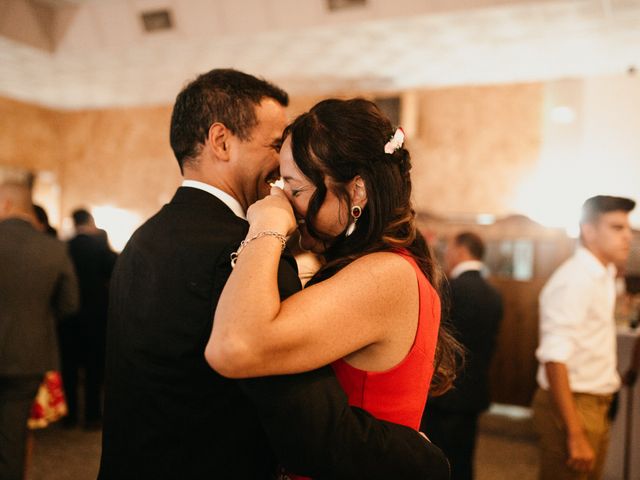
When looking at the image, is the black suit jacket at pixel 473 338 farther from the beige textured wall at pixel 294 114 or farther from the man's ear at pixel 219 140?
the beige textured wall at pixel 294 114

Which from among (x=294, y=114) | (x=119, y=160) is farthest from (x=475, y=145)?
(x=119, y=160)

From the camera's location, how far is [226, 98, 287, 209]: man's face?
4.65ft

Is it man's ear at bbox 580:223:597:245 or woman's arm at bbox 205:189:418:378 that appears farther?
man's ear at bbox 580:223:597:245

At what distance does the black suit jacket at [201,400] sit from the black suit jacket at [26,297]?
96.4 inches

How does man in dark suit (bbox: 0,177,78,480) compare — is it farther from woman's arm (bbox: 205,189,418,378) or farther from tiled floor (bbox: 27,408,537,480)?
woman's arm (bbox: 205,189,418,378)

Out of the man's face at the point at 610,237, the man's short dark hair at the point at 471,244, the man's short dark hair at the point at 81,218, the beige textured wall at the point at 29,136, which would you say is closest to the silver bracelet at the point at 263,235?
the man's face at the point at 610,237

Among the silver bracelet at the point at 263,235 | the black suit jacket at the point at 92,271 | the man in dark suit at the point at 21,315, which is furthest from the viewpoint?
the black suit jacket at the point at 92,271

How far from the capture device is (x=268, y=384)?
40.9 inches

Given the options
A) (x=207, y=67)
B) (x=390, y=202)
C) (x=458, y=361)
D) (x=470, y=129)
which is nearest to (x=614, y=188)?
(x=470, y=129)

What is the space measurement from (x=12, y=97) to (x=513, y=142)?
7509mm

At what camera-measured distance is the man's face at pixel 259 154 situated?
4.65ft

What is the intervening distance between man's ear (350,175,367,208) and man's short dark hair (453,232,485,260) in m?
2.83

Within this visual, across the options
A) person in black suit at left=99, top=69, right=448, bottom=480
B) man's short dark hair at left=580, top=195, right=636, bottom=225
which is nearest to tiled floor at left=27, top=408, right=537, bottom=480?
man's short dark hair at left=580, top=195, right=636, bottom=225

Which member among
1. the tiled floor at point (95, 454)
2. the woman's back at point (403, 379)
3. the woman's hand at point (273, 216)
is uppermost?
the woman's hand at point (273, 216)
